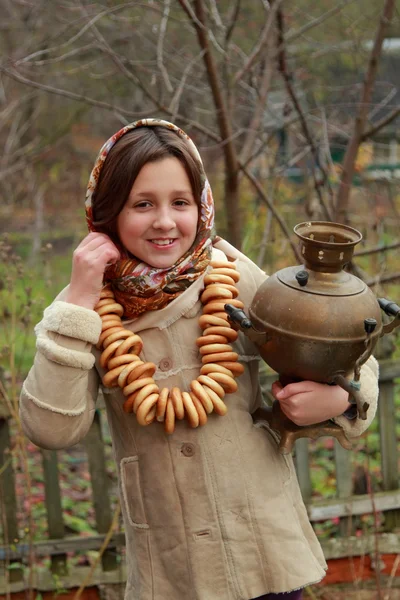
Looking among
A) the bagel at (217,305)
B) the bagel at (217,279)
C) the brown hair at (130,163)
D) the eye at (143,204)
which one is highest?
the brown hair at (130,163)

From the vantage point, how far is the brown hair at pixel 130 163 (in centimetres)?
179

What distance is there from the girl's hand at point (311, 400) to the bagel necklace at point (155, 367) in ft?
0.45

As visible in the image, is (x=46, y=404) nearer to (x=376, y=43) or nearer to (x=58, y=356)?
(x=58, y=356)

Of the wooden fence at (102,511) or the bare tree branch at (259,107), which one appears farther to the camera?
the bare tree branch at (259,107)

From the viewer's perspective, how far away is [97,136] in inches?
415

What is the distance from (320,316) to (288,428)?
0.35m

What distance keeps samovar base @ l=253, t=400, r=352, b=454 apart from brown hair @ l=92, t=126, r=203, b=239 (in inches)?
22.3

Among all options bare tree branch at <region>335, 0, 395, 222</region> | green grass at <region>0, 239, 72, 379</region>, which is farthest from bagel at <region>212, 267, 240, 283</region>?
bare tree branch at <region>335, 0, 395, 222</region>

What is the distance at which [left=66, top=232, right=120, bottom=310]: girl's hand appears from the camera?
1785 mm

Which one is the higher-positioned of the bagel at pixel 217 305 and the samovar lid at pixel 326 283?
the samovar lid at pixel 326 283

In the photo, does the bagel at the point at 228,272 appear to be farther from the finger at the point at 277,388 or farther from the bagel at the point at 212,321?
the finger at the point at 277,388

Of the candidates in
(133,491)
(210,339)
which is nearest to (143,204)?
(210,339)

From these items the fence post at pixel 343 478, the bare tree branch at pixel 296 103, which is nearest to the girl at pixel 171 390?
the fence post at pixel 343 478

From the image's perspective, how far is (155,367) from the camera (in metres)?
1.87
